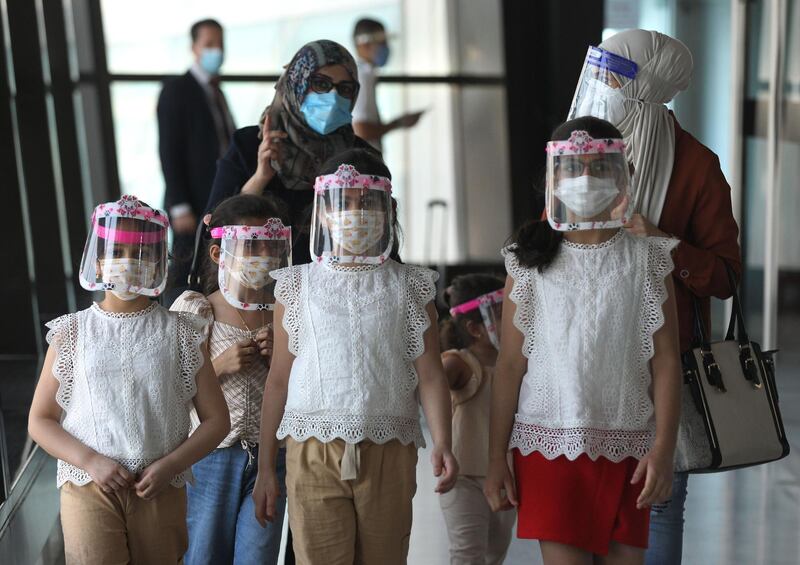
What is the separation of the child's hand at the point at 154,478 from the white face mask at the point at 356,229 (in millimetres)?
650

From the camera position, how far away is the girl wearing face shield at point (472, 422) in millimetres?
3635

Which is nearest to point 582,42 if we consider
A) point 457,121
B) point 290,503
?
point 457,121

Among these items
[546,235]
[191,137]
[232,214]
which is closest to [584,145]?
[546,235]

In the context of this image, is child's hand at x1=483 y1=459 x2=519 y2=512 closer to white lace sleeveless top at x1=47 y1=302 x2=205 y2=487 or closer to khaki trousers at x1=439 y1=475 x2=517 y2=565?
white lace sleeveless top at x1=47 y1=302 x2=205 y2=487

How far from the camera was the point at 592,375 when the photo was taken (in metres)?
2.58

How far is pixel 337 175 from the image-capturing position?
2693 millimetres

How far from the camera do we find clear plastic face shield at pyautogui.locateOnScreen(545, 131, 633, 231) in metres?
2.56

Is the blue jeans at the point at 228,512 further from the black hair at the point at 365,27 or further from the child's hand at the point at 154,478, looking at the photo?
the black hair at the point at 365,27

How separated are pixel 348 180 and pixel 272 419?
599mm

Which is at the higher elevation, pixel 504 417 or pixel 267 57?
pixel 267 57

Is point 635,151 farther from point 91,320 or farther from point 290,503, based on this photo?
point 91,320

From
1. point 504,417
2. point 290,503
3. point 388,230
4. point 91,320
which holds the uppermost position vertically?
point 388,230

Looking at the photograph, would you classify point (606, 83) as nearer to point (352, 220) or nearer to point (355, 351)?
point (352, 220)

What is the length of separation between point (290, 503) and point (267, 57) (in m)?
8.19
